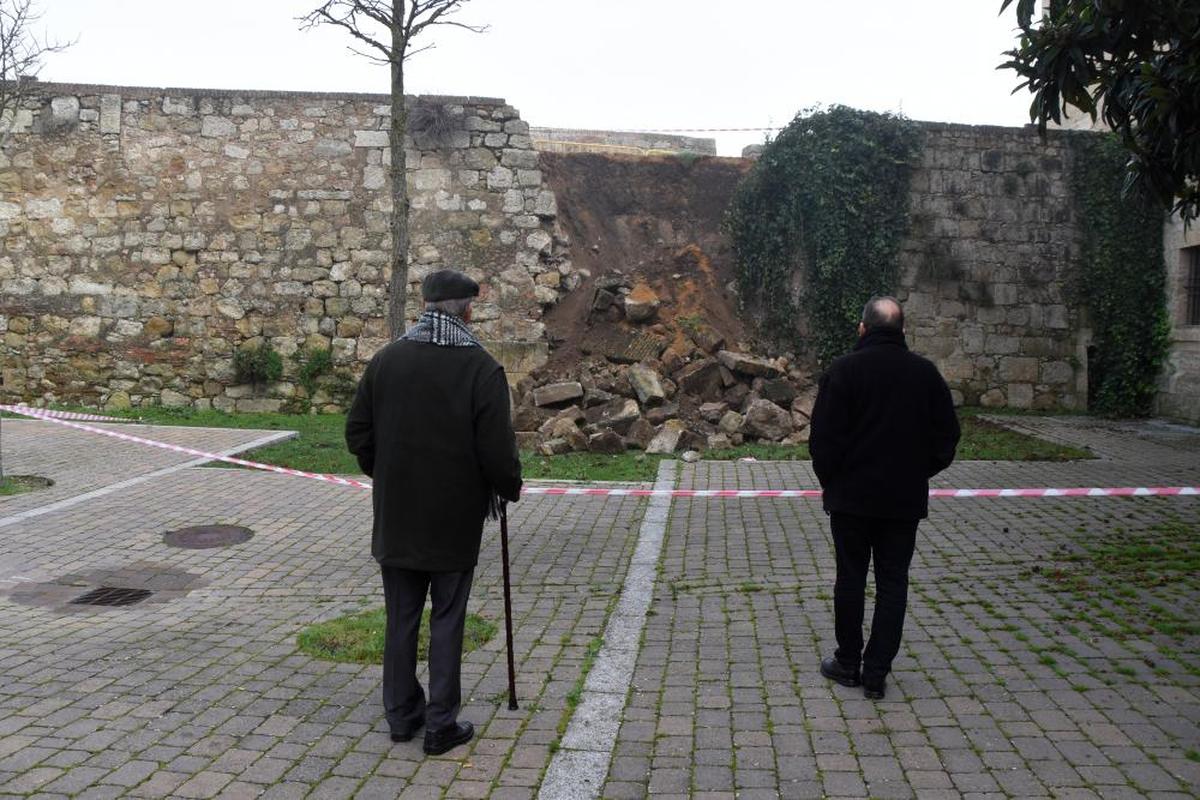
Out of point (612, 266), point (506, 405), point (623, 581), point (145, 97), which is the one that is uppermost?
point (145, 97)

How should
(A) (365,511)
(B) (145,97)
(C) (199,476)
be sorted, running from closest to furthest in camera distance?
1. (A) (365,511)
2. (C) (199,476)
3. (B) (145,97)

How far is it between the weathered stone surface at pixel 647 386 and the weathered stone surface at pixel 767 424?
4.02 feet

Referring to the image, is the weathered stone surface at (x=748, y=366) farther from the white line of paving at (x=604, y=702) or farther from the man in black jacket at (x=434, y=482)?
the man in black jacket at (x=434, y=482)

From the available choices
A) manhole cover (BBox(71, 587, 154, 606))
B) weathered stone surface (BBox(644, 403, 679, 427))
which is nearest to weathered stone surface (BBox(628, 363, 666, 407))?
weathered stone surface (BBox(644, 403, 679, 427))

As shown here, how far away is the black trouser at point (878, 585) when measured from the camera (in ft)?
14.6

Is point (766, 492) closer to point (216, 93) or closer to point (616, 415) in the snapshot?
point (616, 415)

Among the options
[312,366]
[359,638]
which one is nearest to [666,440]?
[312,366]

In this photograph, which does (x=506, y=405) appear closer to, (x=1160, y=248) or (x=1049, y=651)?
(x=1049, y=651)

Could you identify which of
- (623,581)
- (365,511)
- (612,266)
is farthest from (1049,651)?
(612,266)

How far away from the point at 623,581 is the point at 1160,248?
13268 millimetres

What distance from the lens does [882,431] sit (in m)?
4.48

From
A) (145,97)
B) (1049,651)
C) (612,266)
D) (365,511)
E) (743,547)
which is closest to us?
(1049,651)

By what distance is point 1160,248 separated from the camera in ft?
51.9

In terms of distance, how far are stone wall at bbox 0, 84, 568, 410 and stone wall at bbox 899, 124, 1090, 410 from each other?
6.14 meters
